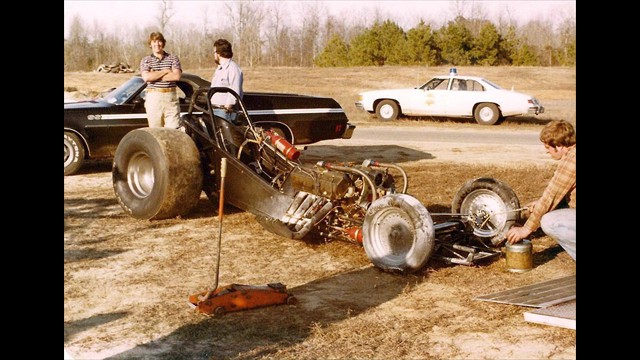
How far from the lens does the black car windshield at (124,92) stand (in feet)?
33.8

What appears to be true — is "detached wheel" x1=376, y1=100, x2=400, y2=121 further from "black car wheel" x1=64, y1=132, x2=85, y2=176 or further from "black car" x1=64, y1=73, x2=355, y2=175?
"black car wheel" x1=64, y1=132, x2=85, y2=176

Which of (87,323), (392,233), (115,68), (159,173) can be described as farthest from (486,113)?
(115,68)

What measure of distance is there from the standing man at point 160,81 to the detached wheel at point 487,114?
13.2 meters

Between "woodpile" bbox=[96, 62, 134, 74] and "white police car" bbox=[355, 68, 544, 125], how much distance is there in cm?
2582

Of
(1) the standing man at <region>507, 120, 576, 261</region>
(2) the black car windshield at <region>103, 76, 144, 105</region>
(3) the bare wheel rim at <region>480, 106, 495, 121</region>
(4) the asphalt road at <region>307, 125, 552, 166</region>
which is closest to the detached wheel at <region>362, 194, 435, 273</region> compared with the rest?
(1) the standing man at <region>507, 120, 576, 261</region>

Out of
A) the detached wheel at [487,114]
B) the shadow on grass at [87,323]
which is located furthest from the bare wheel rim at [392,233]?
the detached wheel at [487,114]

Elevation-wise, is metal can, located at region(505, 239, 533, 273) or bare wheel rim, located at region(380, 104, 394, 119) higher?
bare wheel rim, located at region(380, 104, 394, 119)

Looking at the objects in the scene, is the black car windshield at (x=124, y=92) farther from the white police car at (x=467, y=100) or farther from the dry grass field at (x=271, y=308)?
the white police car at (x=467, y=100)

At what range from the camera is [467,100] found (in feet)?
67.1

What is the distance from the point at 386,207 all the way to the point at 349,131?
6243mm

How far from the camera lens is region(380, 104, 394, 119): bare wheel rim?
2166 cm
